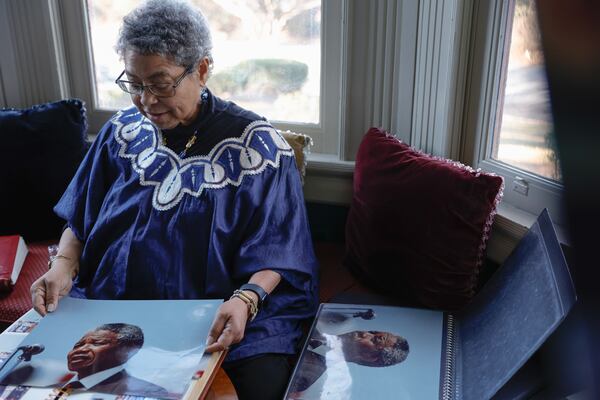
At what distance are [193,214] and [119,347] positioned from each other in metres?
0.37

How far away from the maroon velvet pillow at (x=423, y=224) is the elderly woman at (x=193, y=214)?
0.56 feet

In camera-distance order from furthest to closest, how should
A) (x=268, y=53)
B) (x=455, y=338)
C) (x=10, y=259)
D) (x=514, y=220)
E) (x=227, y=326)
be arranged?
(x=268, y=53) → (x=10, y=259) → (x=514, y=220) → (x=455, y=338) → (x=227, y=326)

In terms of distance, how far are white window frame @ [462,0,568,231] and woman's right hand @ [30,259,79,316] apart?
993mm

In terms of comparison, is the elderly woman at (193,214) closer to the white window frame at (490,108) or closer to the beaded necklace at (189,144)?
the beaded necklace at (189,144)

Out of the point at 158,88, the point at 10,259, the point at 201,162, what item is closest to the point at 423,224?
the point at 201,162

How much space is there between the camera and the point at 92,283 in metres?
1.29

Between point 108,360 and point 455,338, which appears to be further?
point 455,338

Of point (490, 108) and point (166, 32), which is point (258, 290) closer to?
point (166, 32)

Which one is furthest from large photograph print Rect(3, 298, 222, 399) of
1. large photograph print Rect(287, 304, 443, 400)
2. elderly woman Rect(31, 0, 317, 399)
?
large photograph print Rect(287, 304, 443, 400)

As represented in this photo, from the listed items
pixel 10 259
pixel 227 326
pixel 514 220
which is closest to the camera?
pixel 227 326

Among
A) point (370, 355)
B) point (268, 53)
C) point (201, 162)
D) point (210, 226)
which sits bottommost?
point (370, 355)

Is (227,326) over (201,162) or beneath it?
beneath

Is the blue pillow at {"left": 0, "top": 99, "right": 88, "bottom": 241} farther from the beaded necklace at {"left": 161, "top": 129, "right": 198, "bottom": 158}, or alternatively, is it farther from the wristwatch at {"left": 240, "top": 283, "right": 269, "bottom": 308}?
the wristwatch at {"left": 240, "top": 283, "right": 269, "bottom": 308}

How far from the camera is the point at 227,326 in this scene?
98cm
